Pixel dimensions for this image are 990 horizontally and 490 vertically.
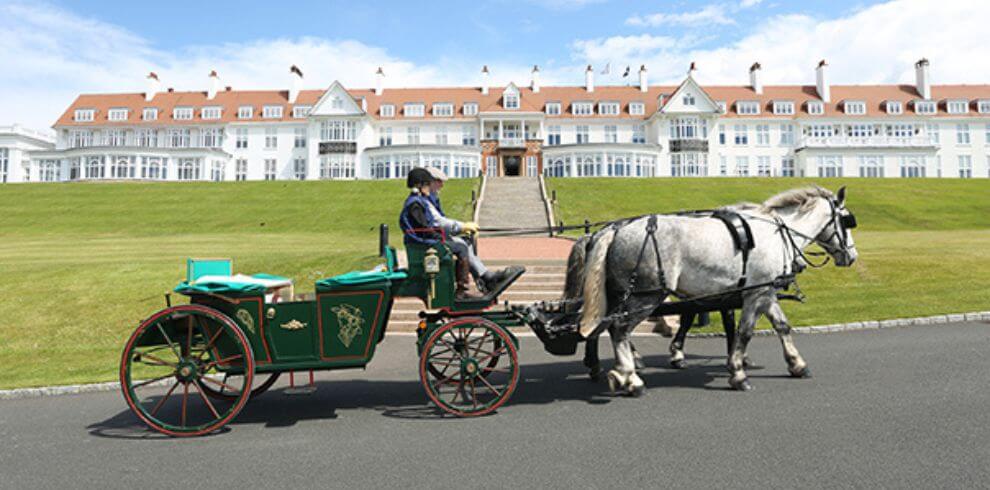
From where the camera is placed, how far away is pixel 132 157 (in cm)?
5822

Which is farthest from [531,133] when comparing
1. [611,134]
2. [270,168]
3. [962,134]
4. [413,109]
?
[962,134]

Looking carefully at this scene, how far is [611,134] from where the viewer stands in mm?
63125

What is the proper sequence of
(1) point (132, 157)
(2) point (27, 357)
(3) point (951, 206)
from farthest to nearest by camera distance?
(1) point (132, 157), (3) point (951, 206), (2) point (27, 357)

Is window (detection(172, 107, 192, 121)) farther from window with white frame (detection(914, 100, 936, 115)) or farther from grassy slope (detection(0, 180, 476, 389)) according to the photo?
window with white frame (detection(914, 100, 936, 115))

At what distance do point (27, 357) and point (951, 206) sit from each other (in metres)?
44.5

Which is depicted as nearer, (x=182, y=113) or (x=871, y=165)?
(x=871, y=165)

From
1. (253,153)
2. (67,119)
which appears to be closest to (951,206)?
(253,153)

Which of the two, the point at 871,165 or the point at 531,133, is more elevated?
the point at 531,133

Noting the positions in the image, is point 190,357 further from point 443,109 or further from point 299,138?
point 299,138

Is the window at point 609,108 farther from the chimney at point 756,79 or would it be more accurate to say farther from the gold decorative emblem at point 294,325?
the gold decorative emblem at point 294,325

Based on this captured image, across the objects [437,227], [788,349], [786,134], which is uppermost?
[786,134]

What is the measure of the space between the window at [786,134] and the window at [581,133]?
22.5m

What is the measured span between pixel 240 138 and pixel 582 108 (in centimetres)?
4028

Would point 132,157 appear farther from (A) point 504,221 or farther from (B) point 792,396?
(B) point 792,396
